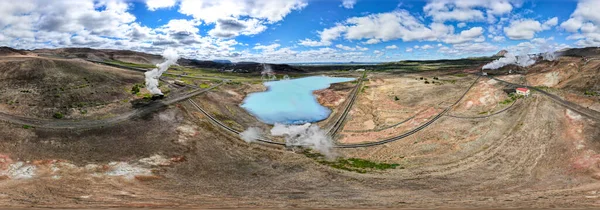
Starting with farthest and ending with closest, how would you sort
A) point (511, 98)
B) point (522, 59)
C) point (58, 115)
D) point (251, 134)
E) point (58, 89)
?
point (522, 59) < point (511, 98) < point (58, 89) < point (251, 134) < point (58, 115)

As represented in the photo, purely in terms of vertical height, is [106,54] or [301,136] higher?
[106,54]

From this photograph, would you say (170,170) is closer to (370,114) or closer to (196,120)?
(196,120)

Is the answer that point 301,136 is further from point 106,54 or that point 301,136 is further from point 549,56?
point 106,54

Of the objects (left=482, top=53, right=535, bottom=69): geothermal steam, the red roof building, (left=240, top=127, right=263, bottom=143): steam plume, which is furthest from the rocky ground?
(left=482, top=53, right=535, bottom=69): geothermal steam

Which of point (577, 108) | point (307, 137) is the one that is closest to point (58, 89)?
point (307, 137)

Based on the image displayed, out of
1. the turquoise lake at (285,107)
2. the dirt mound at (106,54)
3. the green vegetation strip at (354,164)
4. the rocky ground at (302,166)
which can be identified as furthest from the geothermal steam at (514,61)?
the dirt mound at (106,54)

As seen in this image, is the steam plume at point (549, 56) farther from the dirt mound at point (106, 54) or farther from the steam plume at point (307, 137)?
the dirt mound at point (106, 54)

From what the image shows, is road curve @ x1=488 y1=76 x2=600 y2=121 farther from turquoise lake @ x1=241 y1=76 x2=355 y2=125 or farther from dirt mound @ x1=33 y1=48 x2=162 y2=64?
dirt mound @ x1=33 y1=48 x2=162 y2=64
